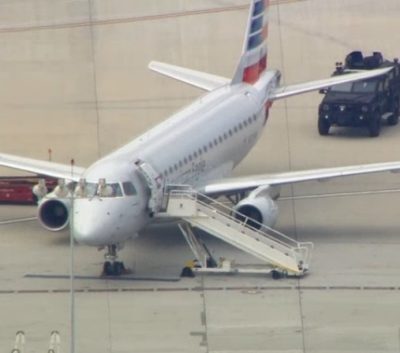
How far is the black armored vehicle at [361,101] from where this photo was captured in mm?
74250

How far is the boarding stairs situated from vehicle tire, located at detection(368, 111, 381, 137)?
16410mm

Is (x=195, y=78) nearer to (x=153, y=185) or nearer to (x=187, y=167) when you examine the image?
(x=187, y=167)

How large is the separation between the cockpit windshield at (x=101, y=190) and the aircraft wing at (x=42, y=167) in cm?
450

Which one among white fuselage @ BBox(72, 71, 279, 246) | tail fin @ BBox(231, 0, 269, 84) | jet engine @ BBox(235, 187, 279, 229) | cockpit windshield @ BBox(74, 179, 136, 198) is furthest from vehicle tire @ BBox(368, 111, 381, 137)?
cockpit windshield @ BBox(74, 179, 136, 198)

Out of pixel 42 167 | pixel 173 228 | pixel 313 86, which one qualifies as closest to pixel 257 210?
pixel 173 228

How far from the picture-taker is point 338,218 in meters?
63.3

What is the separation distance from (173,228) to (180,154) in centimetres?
A: 281

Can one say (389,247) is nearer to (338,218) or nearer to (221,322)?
(338,218)

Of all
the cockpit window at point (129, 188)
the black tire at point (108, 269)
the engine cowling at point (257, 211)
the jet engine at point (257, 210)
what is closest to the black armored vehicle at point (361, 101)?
the jet engine at point (257, 210)

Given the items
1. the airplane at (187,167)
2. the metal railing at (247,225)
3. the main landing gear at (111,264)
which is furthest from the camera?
the metal railing at (247,225)

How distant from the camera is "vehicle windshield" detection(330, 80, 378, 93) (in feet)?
247

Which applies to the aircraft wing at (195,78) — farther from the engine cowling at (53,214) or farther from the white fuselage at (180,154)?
the engine cowling at (53,214)

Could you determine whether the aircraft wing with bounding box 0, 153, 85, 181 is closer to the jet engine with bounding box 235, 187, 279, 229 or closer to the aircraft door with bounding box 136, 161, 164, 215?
the aircraft door with bounding box 136, 161, 164, 215

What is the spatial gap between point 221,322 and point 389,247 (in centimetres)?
875
